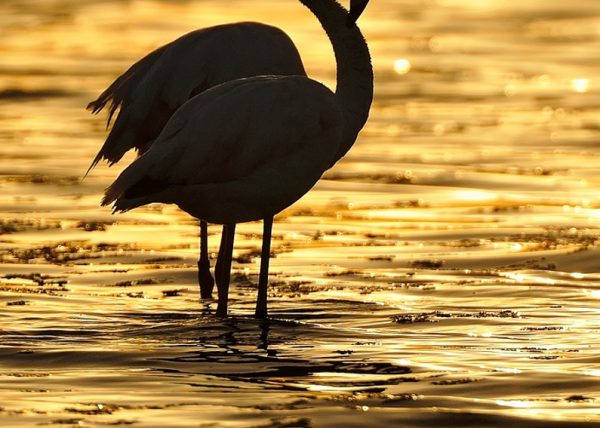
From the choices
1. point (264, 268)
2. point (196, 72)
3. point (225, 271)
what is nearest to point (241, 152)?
point (264, 268)

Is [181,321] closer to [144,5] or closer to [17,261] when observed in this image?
[17,261]

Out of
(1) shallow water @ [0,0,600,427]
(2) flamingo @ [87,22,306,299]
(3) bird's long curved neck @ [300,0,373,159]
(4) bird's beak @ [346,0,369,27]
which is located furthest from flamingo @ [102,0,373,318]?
(2) flamingo @ [87,22,306,299]

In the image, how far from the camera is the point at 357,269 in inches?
442

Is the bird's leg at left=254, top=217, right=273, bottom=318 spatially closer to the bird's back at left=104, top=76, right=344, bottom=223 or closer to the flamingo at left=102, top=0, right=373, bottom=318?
the flamingo at left=102, top=0, right=373, bottom=318

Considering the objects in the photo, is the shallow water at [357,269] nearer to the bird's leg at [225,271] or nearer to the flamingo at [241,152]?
the bird's leg at [225,271]

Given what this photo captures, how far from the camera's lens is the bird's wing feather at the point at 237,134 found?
9.11 m

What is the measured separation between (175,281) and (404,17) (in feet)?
43.7

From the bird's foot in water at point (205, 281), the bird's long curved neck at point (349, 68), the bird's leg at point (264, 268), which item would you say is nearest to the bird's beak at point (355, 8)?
the bird's long curved neck at point (349, 68)

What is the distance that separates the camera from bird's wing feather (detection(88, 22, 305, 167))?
10.8 meters

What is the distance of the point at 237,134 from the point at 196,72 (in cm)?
170

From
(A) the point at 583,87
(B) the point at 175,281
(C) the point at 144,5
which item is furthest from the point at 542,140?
(C) the point at 144,5

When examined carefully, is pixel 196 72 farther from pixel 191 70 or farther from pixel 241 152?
pixel 241 152

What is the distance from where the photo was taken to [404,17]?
23891 mm

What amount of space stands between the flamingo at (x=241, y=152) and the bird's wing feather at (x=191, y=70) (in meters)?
1.32
